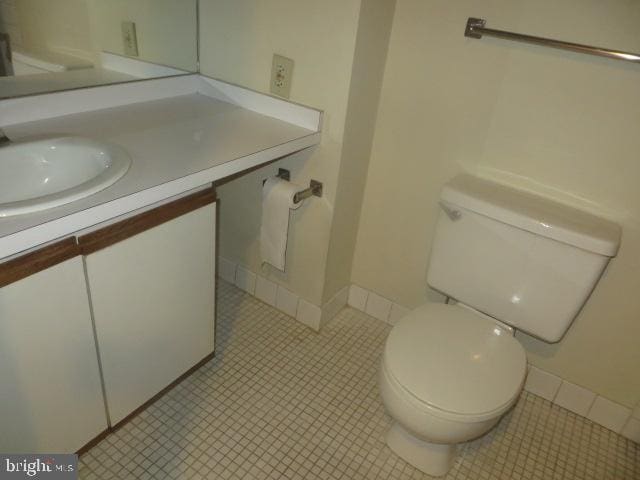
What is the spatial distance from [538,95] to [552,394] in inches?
41.8

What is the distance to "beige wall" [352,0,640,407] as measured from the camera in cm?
131

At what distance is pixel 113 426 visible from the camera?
4.62ft

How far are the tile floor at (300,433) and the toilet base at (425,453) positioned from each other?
0.10 ft

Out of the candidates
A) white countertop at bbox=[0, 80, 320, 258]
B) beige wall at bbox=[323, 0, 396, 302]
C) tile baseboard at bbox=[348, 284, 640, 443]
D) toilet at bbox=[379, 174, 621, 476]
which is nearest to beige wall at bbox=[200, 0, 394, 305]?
beige wall at bbox=[323, 0, 396, 302]

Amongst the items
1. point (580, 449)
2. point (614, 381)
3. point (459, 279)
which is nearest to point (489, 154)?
point (459, 279)

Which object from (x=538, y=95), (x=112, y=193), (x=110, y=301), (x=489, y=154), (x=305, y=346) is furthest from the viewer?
(x=305, y=346)

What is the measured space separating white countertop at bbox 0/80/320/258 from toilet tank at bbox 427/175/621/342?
545 millimetres

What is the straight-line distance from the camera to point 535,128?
1.43 metres

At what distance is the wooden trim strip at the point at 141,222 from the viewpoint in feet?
3.53

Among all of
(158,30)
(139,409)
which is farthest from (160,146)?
(139,409)

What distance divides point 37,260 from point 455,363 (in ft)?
3.38

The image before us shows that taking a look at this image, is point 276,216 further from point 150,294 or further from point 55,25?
point 55,25

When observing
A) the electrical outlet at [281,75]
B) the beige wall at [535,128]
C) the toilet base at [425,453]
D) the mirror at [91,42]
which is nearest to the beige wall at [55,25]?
the mirror at [91,42]

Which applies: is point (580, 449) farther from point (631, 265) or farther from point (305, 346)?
point (305, 346)
